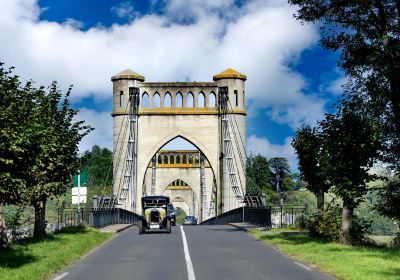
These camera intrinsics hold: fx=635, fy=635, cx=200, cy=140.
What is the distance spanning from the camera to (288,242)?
2338 cm

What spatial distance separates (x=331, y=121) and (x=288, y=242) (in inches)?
185

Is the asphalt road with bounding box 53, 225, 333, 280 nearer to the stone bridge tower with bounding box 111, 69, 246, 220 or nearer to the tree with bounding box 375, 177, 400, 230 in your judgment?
the tree with bounding box 375, 177, 400, 230

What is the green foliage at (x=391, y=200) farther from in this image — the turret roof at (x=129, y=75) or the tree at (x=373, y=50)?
the turret roof at (x=129, y=75)

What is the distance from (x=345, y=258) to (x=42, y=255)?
326 inches

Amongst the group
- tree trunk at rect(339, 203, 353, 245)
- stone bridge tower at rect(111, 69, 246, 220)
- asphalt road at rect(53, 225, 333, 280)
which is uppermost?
stone bridge tower at rect(111, 69, 246, 220)


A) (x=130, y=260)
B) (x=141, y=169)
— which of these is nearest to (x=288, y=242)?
(x=130, y=260)

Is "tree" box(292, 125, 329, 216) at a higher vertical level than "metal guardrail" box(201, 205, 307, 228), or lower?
higher

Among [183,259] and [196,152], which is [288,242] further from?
[196,152]

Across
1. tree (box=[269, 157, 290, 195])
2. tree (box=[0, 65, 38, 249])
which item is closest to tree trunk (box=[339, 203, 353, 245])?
tree (box=[0, 65, 38, 249])

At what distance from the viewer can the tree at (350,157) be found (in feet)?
71.2

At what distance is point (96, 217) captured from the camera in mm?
35188

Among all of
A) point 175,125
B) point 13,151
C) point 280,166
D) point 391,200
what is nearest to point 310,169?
point 391,200

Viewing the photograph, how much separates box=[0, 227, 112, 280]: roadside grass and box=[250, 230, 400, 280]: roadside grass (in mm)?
6496

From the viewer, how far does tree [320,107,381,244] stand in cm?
2169
